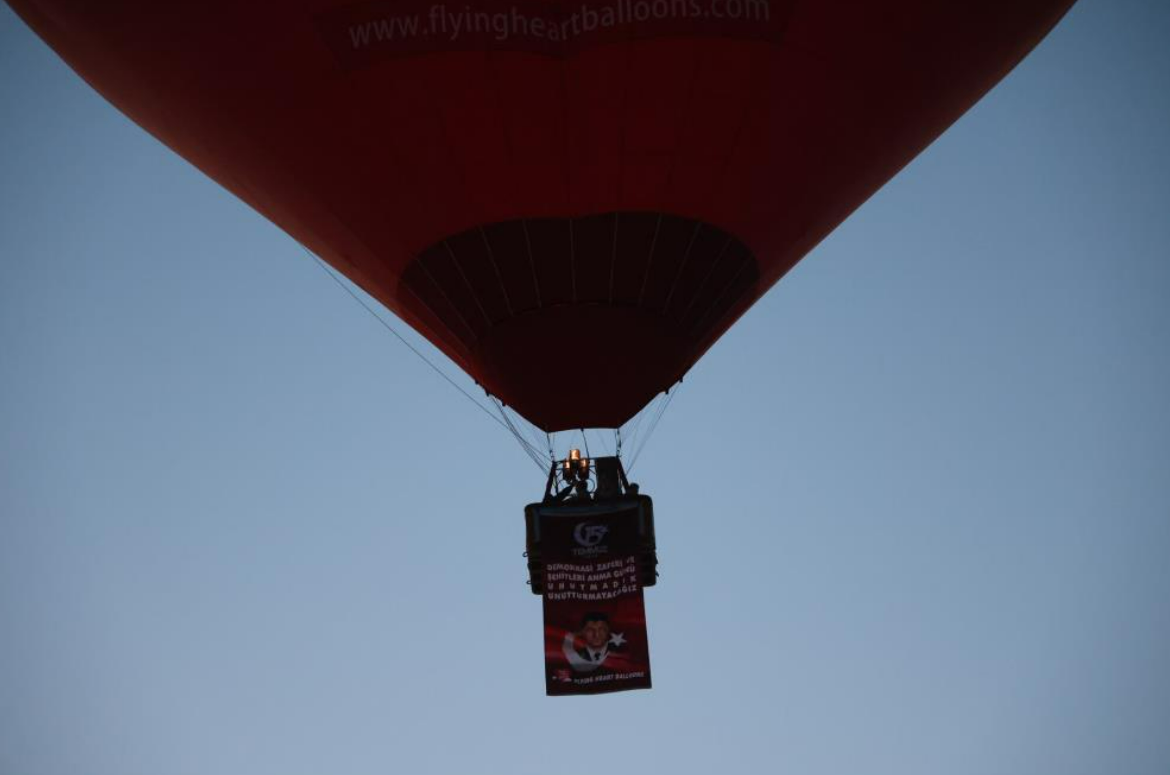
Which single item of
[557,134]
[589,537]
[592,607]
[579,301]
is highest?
[557,134]

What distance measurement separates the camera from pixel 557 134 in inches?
266

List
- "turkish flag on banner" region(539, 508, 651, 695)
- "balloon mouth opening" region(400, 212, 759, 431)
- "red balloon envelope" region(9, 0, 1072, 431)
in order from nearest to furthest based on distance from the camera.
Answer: "red balloon envelope" region(9, 0, 1072, 431) < "turkish flag on banner" region(539, 508, 651, 695) < "balloon mouth opening" region(400, 212, 759, 431)

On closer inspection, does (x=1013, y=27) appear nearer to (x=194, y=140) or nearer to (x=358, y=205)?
(x=358, y=205)

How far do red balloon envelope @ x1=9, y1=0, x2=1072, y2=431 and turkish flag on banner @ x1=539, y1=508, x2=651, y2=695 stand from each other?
108 centimetres

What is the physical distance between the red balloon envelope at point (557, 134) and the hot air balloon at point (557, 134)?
0.01 m

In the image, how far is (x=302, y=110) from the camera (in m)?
6.86

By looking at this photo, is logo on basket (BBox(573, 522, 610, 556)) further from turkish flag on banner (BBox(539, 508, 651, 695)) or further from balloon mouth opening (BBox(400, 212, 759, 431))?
balloon mouth opening (BBox(400, 212, 759, 431))

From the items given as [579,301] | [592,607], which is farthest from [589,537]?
[579,301]

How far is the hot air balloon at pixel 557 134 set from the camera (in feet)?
21.2

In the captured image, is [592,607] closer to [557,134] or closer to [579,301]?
[579,301]

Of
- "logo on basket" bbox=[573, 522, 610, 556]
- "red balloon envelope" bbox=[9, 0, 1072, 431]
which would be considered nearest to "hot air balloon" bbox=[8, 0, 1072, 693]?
"red balloon envelope" bbox=[9, 0, 1072, 431]

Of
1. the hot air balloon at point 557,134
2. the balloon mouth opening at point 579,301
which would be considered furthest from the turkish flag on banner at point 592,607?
the balloon mouth opening at point 579,301

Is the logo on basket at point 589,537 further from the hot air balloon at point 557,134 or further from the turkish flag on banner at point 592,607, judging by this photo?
the hot air balloon at point 557,134

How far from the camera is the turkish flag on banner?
6.98 metres
